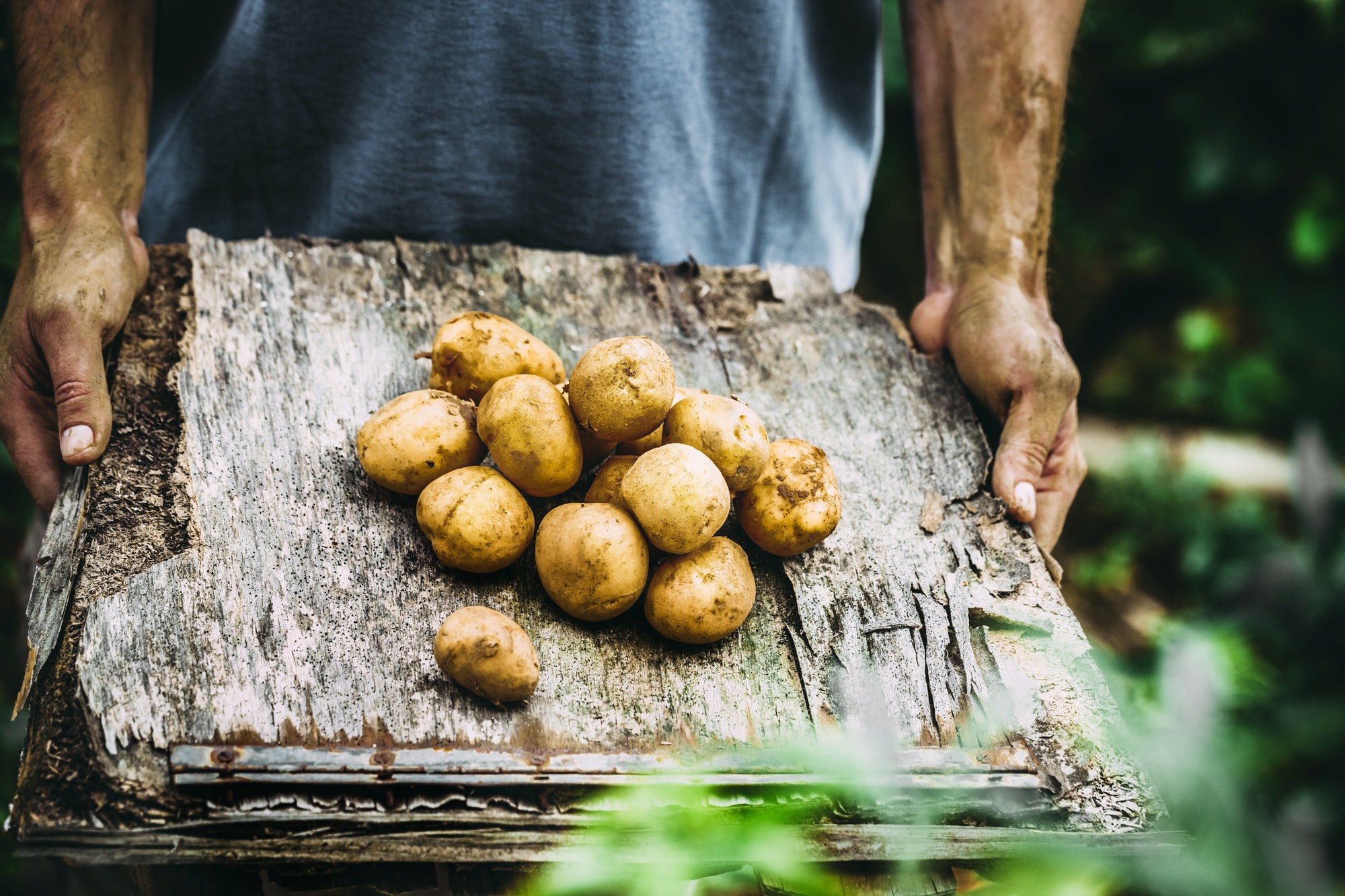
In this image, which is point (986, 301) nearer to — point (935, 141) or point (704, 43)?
point (935, 141)

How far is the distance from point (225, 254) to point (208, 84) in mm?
502

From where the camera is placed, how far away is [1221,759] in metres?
0.68

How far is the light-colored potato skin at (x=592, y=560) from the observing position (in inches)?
56.9

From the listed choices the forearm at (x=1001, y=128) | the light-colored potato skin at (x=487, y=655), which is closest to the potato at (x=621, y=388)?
the light-colored potato skin at (x=487, y=655)

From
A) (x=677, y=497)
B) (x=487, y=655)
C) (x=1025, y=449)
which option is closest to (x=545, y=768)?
(x=487, y=655)

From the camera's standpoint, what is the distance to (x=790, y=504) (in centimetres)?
161

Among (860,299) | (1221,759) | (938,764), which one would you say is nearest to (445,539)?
(938,764)

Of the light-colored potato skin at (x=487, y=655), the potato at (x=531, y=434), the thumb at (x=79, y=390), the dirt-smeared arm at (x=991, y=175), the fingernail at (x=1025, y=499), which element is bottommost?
the light-colored potato skin at (x=487, y=655)

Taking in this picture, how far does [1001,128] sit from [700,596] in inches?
64.9

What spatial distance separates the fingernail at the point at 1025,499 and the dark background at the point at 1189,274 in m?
1.87

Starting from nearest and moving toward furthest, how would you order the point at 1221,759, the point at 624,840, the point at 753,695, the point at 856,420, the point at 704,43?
the point at 1221,759 → the point at 624,840 → the point at 753,695 → the point at 856,420 → the point at 704,43

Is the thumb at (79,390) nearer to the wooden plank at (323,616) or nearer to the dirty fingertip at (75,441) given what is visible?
the dirty fingertip at (75,441)

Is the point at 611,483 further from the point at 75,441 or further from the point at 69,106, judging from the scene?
the point at 69,106

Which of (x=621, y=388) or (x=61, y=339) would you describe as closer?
(x=621, y=388)
